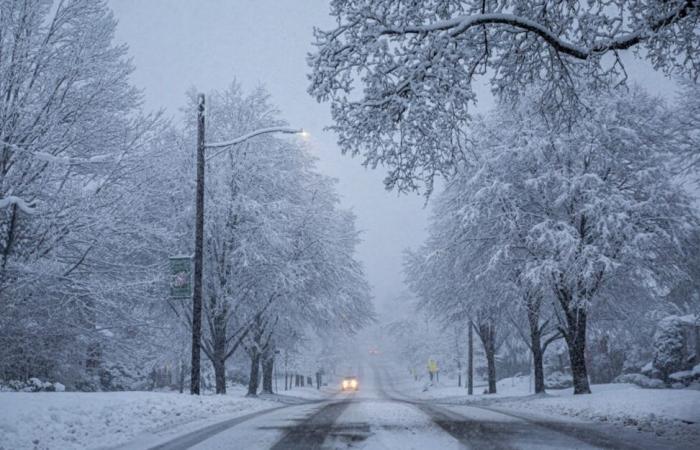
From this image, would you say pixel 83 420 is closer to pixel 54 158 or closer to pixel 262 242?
pixel 54 158

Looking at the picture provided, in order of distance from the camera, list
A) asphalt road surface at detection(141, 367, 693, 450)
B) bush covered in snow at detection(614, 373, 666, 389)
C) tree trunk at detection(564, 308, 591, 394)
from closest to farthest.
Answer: asphalt road surface at detection(141, 367, 693, 450), tree trunk at detection(564, 308, 591, 394), bush covered in snow at detection(614, 373, 666, 389)

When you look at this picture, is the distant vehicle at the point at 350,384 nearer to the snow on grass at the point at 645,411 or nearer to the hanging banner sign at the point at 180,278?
the snow on grass at the point at 645,411

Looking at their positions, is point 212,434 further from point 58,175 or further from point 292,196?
point 292,196

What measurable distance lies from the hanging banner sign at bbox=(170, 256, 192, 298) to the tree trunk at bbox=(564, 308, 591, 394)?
11.9 metres

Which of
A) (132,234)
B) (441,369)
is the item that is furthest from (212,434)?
(441,369)

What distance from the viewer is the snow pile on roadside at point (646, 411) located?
8070mm

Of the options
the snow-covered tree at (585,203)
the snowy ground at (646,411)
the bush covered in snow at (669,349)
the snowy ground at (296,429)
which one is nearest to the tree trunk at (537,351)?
the snow-covered tree at (585,203)

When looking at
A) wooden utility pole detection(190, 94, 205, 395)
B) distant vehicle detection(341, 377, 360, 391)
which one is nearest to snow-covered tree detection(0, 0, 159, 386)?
wooden utility pole detection(190, 94, 205, 395)

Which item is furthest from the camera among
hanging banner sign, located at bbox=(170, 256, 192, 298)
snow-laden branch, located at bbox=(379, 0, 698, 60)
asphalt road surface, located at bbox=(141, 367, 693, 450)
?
hanging banner sign, located at bbox=(170, 256, 192, 298)

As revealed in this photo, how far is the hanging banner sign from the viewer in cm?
1332

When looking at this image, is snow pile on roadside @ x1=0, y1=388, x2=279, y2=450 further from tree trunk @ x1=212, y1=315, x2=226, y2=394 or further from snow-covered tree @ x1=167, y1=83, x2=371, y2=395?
tree trunk @ x1=212, y1=315, x2=226, y2=394

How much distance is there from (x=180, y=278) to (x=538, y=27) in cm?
1028

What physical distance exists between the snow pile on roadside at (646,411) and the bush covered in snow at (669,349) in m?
14.2

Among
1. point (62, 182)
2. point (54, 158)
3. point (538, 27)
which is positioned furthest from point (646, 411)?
point (62, 182)
